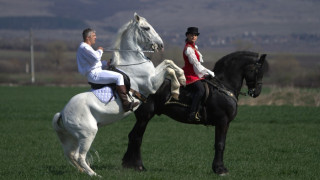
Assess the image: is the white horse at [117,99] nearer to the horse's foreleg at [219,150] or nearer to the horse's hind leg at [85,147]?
the horse's hind leg at [85,147]

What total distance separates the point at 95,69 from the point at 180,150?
17.2 ft

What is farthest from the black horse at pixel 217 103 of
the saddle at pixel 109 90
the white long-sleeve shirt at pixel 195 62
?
the saddle at pixel 109 90

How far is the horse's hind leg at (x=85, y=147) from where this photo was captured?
10.5m

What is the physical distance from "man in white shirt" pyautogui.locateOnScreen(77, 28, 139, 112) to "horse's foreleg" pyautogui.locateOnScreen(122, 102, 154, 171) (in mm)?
1047

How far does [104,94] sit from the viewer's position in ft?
34.8

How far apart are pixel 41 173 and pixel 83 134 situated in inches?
58.8

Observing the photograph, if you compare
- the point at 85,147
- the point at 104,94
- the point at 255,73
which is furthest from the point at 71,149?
the point at 255,73

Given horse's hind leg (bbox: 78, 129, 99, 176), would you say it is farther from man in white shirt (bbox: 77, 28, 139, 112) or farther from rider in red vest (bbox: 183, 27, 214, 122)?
rider in red vest (bbox: 183, 27, 214, 122)

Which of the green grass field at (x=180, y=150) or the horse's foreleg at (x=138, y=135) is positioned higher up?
the horse's foreleg at (x=138, y=135)

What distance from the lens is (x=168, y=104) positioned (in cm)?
1191

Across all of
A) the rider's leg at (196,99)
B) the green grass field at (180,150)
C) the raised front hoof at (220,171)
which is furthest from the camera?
the rider's leg at (196,99)

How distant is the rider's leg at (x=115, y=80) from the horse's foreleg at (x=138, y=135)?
1100mm

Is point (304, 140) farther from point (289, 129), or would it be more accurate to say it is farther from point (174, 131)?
point (174, 131)

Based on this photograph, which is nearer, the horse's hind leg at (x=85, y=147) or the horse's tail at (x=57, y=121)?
the horse's hind leg at (x=85, y=147)
